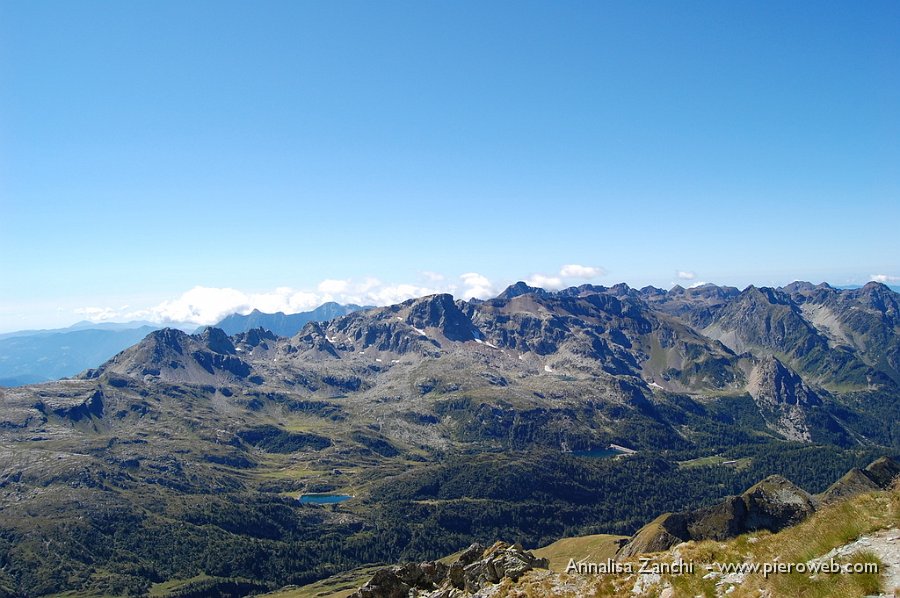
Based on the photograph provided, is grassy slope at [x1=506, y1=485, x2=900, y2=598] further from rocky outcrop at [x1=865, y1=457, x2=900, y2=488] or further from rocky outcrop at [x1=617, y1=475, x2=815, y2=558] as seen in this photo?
rocky outcrop at [x1=865, y1=457, x2=900, y2=488]

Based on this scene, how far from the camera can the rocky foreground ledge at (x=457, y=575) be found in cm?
4609

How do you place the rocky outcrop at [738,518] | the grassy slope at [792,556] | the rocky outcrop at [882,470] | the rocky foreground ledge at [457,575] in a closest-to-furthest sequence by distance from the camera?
the grassy slope at [792,556] < the rocky foreground ledge at [457,575] < the rocky outcrop at [738,518] < the rocky outcrop at [882,470]

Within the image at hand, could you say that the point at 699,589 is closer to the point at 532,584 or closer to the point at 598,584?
the point at 598,584

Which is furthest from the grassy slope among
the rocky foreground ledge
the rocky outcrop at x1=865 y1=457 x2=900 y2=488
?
the rocky outcrop at x1=865 y1=457 x2=900 y2=488

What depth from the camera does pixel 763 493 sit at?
97312 mm

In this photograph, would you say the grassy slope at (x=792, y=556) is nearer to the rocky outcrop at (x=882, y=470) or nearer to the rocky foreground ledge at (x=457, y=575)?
the rocky foreground ledge at (x=457, y=575)

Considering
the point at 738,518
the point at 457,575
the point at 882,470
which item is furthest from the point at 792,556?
the point at 882,470

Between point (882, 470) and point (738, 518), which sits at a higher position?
point (738, 518)

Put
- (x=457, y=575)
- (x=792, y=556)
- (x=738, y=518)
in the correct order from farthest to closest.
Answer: (x=738, y=518) < (x=457, y=575) < (x=792, y=556)

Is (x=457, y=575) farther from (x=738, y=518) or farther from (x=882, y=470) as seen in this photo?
(x=882, y=470)

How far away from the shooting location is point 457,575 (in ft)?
165

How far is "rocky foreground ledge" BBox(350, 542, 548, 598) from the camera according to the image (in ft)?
151

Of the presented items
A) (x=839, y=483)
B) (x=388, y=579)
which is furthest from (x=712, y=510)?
(x=388, y=579)

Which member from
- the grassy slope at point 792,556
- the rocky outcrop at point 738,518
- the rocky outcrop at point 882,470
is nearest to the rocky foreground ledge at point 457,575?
the grassy slope at point 792,556
